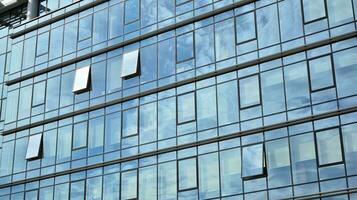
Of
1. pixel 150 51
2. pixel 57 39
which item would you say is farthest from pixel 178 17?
Answer: pixel 57 39

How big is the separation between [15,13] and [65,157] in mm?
12479

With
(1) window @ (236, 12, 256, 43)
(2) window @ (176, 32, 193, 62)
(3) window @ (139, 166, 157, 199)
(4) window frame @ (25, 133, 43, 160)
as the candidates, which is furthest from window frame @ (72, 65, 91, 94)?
(1) window @ (236, 12, 256, 43)

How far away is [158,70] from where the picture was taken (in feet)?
106

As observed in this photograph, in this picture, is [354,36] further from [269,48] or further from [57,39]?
[57,39]

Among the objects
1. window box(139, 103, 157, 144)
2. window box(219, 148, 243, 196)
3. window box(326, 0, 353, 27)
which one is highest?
window box(326, 0, 353, 27)

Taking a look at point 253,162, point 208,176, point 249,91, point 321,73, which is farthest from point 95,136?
point 321,73

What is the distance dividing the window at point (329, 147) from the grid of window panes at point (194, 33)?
407 centimetres

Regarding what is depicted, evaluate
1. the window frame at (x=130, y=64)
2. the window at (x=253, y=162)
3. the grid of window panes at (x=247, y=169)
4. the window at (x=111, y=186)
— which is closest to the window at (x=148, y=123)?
the grid of window panes at (x=247, y=169)

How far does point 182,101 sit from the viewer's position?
3095 cm

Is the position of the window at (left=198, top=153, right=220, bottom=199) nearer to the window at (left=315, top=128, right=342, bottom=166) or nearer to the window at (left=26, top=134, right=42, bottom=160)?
the window at (left=315, top=128, right=342, bottom=166)

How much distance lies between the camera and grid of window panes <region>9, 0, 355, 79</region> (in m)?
28.1

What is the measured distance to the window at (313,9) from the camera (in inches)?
1097

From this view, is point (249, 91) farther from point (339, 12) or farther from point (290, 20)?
point (339, 12)

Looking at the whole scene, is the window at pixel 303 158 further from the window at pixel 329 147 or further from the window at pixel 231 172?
the window at pixel 231 172
